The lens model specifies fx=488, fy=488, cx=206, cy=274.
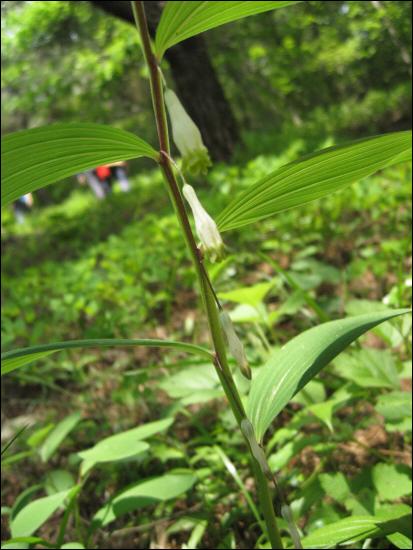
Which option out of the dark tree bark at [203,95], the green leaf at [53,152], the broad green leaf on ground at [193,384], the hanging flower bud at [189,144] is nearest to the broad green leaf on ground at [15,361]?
the green leaf at [53,152]

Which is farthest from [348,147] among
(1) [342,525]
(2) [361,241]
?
(2) [361,241]

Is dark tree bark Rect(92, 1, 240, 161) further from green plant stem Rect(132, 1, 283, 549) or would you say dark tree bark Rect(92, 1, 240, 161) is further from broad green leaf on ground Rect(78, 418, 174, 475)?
green plant stem Rect(132, 1, 283, 549)

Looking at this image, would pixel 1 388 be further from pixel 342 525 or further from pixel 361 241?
pixel 342 525

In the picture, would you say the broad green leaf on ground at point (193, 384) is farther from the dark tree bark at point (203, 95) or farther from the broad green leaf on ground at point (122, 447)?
the dark tree bark at point (203, 95)

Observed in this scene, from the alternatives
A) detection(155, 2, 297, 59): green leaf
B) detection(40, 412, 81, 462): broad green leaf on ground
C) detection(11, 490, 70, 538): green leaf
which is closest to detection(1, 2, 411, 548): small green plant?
detection(155, 2, 297, 59): green leaf

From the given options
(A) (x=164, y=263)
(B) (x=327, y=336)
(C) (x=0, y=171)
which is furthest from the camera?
(A) (x=164, y=263)

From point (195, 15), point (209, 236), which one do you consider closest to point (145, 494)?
point (209, 236)
